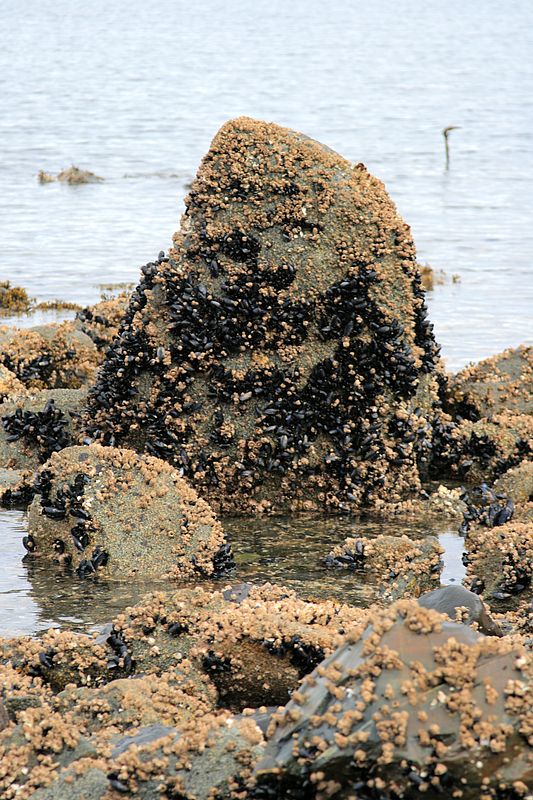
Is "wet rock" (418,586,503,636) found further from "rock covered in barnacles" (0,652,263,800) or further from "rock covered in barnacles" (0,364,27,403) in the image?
"rock covered in barnacles" (0,364,27,403)

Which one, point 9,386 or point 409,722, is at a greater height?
point 9,386

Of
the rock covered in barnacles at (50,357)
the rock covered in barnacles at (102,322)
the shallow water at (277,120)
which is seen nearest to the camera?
the rock covered in barnacles at (50,357)

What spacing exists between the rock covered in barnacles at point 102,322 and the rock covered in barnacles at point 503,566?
5.37 meters

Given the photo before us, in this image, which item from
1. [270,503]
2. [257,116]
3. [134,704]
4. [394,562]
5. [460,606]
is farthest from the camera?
[257,116]

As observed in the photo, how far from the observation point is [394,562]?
7.28m

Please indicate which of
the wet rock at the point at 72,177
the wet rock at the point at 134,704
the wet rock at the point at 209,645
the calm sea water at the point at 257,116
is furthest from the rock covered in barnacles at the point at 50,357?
the wet rock at the point at 72,177

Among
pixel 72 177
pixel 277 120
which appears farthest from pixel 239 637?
pixel 277 120

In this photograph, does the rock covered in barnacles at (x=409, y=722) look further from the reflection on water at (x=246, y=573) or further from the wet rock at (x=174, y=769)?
the reflection on water at (x=246, y=573)

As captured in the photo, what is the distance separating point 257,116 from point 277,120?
269 cm

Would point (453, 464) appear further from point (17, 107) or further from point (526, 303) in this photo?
point (17, 107)

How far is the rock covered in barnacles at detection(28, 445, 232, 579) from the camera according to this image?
23.7ft

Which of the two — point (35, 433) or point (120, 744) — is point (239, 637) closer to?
point (120, 744)

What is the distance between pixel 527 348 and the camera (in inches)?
426

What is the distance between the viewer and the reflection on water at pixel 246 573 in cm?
659
